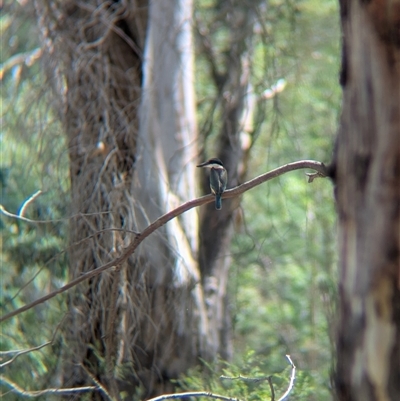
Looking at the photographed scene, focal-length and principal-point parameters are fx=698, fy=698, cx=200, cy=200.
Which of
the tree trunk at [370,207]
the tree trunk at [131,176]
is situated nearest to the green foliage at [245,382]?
the tree trunk at [131,176]

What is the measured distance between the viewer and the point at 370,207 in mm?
2488

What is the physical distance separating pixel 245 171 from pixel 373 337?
609 centimetres

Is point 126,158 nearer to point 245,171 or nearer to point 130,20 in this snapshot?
point 130,20

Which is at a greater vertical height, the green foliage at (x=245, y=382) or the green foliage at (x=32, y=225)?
the green foliage at (x=32, y=225)

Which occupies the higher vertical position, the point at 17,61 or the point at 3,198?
the point at 17,61

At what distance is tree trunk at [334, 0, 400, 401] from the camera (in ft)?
7.99

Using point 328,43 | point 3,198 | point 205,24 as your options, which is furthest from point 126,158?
point 328,43

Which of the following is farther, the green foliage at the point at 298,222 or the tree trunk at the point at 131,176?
the green foliage at the point at 298,222

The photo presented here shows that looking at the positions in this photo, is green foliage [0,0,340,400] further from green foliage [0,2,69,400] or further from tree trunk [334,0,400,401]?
tree trunk [334,0,400,401]

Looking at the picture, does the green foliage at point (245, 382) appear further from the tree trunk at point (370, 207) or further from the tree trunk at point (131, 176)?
the tree trunk at point (370, 207)

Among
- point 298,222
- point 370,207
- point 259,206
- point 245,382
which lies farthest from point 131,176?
point 259,206

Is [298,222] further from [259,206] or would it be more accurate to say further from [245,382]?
[245,382]

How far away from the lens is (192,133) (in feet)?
22.1

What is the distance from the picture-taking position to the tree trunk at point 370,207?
2436mm
